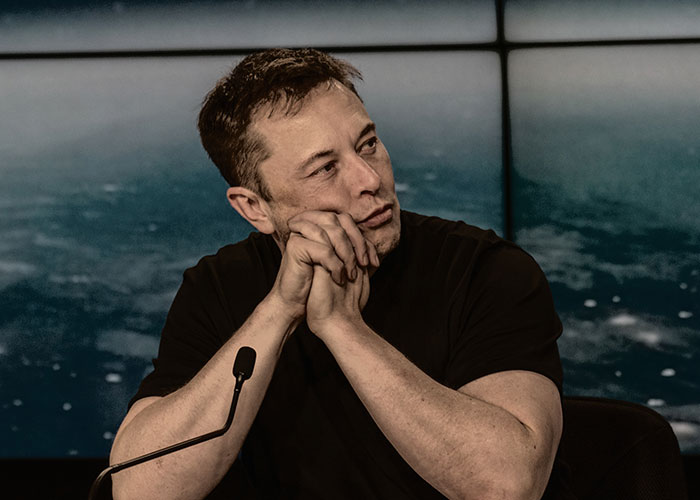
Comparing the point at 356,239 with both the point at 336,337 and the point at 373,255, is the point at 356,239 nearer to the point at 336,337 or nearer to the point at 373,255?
Answer: the point at 373,255

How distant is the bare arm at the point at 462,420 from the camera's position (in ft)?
3.72

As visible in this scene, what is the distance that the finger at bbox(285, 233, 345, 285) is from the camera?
1.28 meters

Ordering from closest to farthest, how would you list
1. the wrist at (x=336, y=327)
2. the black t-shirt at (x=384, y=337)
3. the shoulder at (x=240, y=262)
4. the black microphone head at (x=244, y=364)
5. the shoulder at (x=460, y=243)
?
the black microphone head at (x=244, y=364) < the wrist at (x=336, y=327) < the black t-shirt at (x=384, y=337) < the shoulder at (x=460, y=243) < the shoulder at (x=240, y=262)

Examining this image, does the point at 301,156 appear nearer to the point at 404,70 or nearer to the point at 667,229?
the point at 404,70

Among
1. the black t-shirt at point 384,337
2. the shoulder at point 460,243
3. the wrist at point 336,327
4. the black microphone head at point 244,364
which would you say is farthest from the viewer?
the shoulder at point 460,243

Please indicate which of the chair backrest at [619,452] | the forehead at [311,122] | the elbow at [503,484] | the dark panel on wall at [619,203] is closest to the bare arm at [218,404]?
the forehead at [311,122]

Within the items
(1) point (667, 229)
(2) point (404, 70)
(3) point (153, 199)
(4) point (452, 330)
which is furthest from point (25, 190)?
(1) point (667, 229)

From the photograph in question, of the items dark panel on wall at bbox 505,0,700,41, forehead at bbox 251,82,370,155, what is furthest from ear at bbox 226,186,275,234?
dark panel on wall at bbox 505,0,700,41

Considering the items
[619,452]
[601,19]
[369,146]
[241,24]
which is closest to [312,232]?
[369,146]

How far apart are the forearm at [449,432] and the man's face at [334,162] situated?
0.31 m

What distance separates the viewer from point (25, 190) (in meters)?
2.96

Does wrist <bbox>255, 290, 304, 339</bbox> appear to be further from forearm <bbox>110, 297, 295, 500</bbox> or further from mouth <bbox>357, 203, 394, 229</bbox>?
mouth <bbox>357, 203, 394, 229</bbox>

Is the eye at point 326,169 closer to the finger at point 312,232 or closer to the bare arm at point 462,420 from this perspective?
the finger at point 312,232

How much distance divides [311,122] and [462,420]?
0.62 meters
